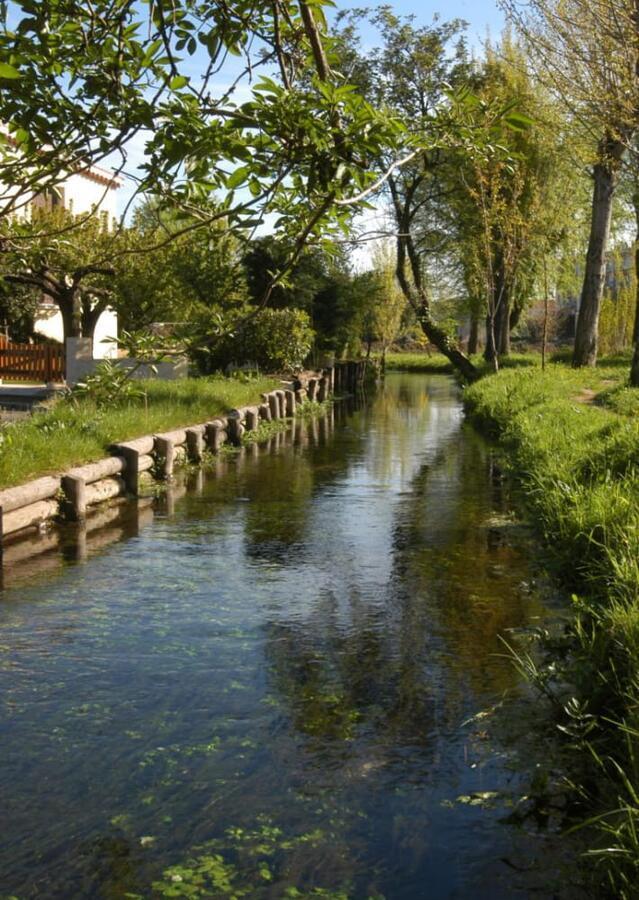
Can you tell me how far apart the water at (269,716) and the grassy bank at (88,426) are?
1306 millimetres

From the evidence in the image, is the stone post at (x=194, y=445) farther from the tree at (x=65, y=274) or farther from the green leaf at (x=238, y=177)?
the green leaf at (x=238, y=177)

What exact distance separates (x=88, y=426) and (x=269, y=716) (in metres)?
8.23

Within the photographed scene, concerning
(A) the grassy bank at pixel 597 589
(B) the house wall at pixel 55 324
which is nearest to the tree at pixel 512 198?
(A) the grassy bank at pixel 597 589

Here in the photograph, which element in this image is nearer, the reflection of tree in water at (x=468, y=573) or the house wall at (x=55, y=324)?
the reflection of tree in water at (x=468, y=573)

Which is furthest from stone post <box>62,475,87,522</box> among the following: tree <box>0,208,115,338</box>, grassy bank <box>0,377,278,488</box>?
tree <box>0,208,115,338</box>

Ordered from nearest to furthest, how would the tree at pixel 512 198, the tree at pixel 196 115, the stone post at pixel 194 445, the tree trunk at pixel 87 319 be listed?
the tree at pixel 196 115 < the stone post at pixel 194 445 < the tree at pixel 512 198 < the tree trunk at pixel 87 319

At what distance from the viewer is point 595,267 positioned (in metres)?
30.1

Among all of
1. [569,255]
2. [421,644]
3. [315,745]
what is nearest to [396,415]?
[569,255]

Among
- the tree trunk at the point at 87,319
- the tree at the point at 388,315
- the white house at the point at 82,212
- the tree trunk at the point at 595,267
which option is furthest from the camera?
the tree at the point at 388,315

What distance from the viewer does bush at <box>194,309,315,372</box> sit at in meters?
27.5

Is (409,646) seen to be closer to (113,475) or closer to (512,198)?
(113,475)

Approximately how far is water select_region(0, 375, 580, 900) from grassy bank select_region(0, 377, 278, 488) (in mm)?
1306

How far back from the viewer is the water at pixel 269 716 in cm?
413

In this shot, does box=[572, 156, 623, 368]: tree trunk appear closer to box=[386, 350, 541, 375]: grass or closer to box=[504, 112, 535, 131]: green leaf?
box=[386, 350, 541, 375]: grass
